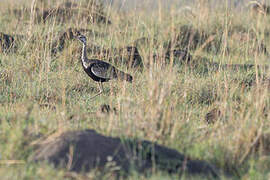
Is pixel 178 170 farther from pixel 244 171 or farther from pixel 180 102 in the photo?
pixel 180 102

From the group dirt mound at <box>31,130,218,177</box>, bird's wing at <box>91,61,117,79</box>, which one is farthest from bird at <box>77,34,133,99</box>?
dirt mound at <box>31,130,218,177</box>

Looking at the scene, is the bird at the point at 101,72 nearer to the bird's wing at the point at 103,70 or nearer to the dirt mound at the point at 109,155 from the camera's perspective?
the bird's wing at the point at 103,70

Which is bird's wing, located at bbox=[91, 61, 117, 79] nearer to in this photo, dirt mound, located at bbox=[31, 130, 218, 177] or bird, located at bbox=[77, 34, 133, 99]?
bird, located at bbox=[77, 34, 133, 99]

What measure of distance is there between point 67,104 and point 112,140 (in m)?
1.92

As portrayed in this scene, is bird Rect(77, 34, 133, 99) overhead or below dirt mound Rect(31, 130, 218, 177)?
overhead

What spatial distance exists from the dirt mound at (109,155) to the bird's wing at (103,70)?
255cm

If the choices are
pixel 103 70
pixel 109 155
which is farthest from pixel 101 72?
pixel 109 155

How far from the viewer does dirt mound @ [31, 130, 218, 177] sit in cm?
345

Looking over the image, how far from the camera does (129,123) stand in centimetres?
389

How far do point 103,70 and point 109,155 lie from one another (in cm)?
288

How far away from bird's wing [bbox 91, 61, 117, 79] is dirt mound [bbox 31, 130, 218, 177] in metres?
2.55

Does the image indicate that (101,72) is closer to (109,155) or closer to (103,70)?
(103,70)

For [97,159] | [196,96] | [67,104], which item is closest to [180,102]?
[196,96]

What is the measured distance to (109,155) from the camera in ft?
11.6
